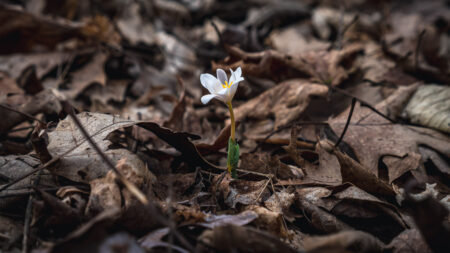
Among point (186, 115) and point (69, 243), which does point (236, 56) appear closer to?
point (186, 115)

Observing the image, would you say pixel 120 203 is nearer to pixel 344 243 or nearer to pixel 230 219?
pixel 230 219

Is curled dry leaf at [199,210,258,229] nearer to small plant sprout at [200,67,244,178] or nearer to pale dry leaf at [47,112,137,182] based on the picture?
small plant sprout at [200,67,244,178]

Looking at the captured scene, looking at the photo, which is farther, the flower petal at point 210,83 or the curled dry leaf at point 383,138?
the curled dry leaf at point 383,138

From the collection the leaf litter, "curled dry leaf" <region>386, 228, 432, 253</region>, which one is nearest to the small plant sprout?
the leaf litter

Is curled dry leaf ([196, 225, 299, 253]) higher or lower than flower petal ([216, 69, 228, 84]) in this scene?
lower

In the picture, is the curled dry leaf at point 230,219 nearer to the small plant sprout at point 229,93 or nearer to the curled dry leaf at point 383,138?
the small plant sprout at point 229,93

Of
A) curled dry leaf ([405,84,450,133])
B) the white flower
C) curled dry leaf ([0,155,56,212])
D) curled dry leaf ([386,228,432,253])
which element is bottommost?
curled dry leaf ([386,228,432,253])

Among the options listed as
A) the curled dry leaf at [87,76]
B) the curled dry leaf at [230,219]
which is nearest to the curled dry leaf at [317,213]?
the curled dry leaf at [230,219]

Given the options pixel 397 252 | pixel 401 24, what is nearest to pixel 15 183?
pixel 397 252
